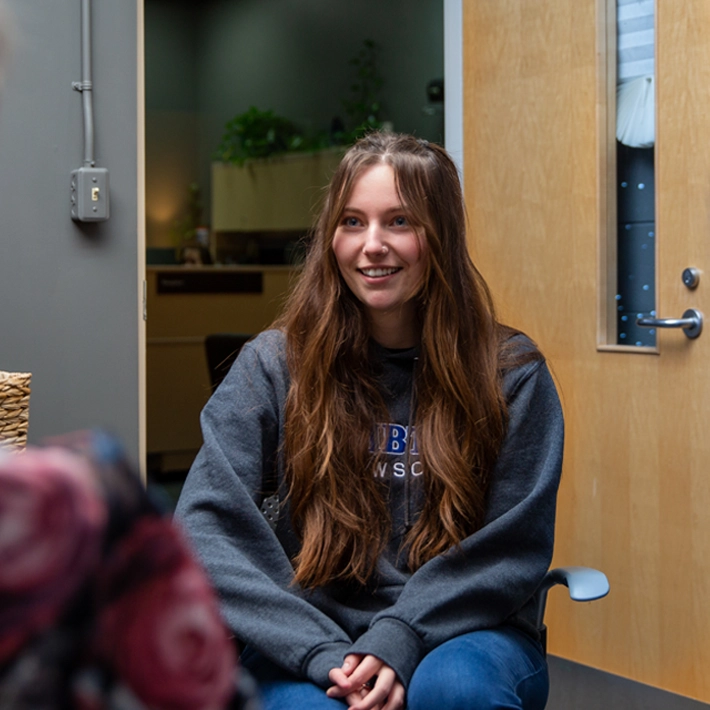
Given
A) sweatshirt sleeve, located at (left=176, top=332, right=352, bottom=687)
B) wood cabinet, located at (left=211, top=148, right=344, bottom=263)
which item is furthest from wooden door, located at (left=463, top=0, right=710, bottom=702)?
wood cabinet, located at (left=211, top=148, right=344, bottom=263)

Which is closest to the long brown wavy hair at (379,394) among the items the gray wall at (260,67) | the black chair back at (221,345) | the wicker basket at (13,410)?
the wicker basket at (13,410)

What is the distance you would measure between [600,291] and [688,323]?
0.27 meters

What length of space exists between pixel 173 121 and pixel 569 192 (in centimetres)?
654

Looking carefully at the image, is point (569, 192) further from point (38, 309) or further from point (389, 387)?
point (38, 309)

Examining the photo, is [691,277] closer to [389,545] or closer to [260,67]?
[389,545]

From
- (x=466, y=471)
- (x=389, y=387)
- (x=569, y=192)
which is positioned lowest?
(x=466, y=471)

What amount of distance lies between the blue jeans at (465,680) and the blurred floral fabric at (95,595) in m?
0.89

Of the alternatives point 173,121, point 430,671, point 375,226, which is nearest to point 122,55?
point 375,226

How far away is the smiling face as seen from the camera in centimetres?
150

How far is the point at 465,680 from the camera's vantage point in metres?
1.22

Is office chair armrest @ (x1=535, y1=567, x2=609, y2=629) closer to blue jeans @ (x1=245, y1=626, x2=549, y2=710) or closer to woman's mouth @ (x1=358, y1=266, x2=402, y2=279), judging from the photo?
blue jeans @ (x1=245, y1=626, x2=549, y2=710)

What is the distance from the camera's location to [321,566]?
1407mm

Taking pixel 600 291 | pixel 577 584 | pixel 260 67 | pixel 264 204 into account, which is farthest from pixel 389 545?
pixel 260 67

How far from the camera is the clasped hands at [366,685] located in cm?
122
